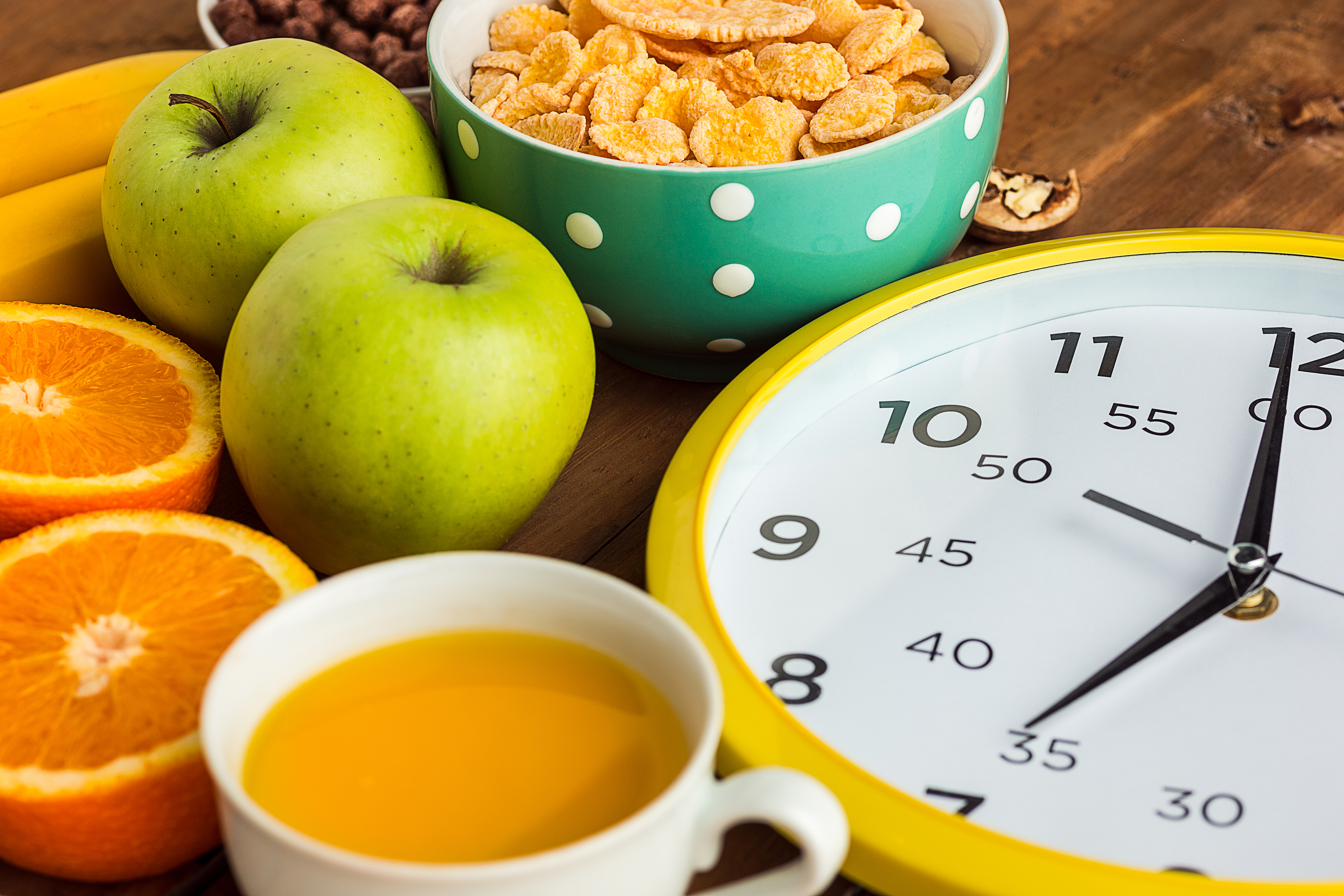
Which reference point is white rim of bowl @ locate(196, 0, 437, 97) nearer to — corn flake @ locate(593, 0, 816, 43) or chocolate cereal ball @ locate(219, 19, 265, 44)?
chocolate cereal ball @ locate(219, 19, 265, 44)

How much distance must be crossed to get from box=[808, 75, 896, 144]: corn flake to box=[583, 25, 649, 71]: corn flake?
0.47 ft

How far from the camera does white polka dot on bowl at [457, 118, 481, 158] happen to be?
31.3 inches

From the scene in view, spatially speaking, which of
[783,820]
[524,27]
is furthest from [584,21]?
[783,820]

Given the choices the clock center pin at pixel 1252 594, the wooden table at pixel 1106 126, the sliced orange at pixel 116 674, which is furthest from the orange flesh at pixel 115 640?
the clock center pin at pixel 1252 594

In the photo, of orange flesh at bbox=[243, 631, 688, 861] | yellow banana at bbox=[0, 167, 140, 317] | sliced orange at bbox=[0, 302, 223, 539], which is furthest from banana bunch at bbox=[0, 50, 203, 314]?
orange flesh at bbox=[243, 631, 688, 861]

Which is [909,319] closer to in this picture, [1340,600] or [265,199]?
[1340,600]

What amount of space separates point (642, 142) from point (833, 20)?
0.22 metres

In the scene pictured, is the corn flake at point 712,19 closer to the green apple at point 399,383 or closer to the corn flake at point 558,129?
the corn flake at point 558,129

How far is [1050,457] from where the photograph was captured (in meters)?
0.74

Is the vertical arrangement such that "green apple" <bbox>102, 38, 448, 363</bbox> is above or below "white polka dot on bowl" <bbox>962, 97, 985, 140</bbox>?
below

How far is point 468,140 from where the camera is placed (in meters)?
0.80

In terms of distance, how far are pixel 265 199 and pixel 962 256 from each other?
592 mm

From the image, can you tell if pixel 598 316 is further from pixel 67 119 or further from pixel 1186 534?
pixel 67 119

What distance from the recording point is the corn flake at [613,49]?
0.83 meters
